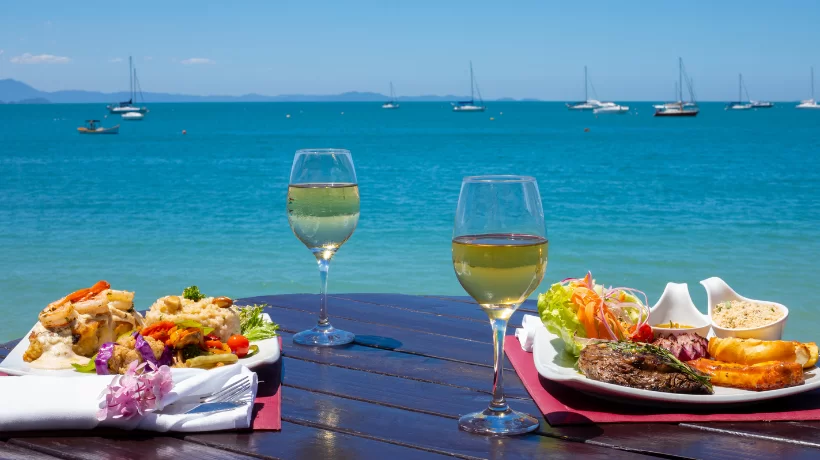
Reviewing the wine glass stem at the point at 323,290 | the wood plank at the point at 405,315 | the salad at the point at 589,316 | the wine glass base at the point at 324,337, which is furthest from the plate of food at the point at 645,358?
the wine glass stem at the point at 323,290

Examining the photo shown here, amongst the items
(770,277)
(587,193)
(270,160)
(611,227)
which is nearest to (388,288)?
(770,277)

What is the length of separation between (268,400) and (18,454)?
1.69 ft

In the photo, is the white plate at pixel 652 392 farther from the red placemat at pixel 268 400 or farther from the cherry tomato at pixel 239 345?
the cherry tomato at pixel 239 345

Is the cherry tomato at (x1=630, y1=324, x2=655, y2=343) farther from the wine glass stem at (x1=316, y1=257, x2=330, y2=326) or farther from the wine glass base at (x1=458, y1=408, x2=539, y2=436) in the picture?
the wine glass stem at (x1=316, y1=257, x2=330, y2=326)

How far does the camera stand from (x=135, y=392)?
1680 millimetres

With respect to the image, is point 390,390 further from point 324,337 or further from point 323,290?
point 323,290

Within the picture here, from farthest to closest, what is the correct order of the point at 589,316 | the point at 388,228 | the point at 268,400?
the point at 388,228
the point at 589,316
the point at 268,400

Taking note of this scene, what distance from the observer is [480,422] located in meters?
1.73

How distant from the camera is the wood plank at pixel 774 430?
1.64 meters

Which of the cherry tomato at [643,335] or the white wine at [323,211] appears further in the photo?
the white wine at [323,211]

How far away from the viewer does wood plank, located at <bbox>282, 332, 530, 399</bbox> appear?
2064mm

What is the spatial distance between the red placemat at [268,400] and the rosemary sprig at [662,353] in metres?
0.76

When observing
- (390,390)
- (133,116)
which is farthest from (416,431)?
(133,116)

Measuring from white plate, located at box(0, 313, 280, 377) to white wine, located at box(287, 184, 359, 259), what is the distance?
0.48 metres
